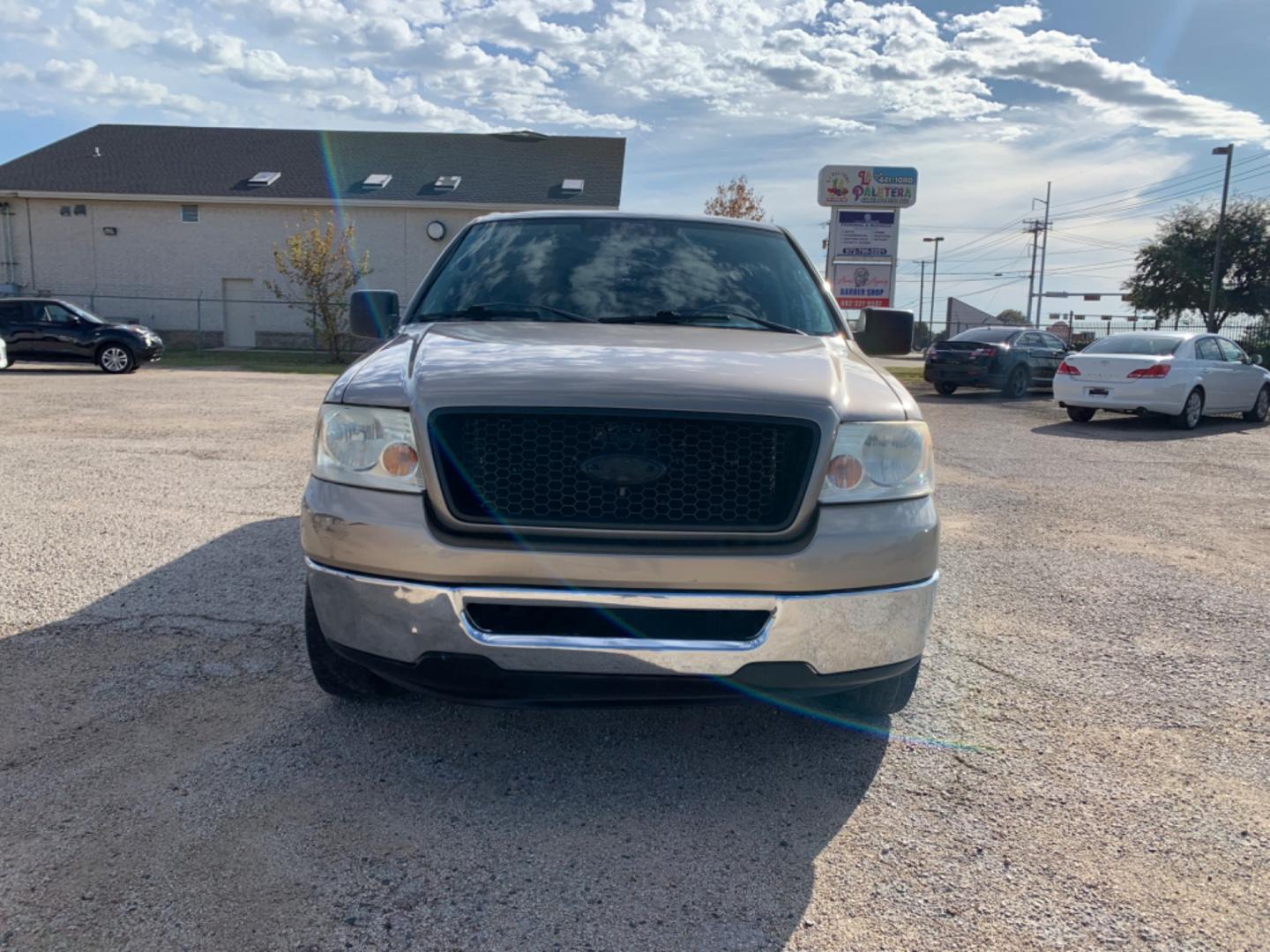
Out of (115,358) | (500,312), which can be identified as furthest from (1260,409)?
(115,358)

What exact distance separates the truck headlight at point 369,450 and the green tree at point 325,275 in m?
23.1

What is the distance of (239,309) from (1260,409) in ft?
93.7

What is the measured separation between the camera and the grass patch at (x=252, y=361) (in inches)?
894

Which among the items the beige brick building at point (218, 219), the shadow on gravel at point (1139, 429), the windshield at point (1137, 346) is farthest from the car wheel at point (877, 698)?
the beige brick building at point (218, 219)

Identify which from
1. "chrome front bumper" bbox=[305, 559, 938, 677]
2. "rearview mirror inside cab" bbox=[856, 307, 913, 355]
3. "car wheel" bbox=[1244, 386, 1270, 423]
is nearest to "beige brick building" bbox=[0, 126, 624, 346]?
"car wheel" bbox=[1244, 386, 1270, 423]

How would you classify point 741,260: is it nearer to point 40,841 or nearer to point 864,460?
point 864,460

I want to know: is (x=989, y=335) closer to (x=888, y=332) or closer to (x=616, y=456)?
(x=888, y=332)

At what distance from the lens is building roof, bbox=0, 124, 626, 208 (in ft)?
98.9

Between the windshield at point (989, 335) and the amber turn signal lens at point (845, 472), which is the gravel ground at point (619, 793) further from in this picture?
the windshield at point (989, 335)

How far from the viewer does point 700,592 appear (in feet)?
8.22

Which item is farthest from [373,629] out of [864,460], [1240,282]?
[1240,282]

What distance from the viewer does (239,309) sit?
102ft

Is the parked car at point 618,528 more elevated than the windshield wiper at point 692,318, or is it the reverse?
the windshield wiper at point 692,318

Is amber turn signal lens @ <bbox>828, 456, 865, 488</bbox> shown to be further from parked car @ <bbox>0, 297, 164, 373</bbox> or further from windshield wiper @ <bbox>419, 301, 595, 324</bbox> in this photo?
parked car @ <bbox>0, 297, 164, 373</bbox>
